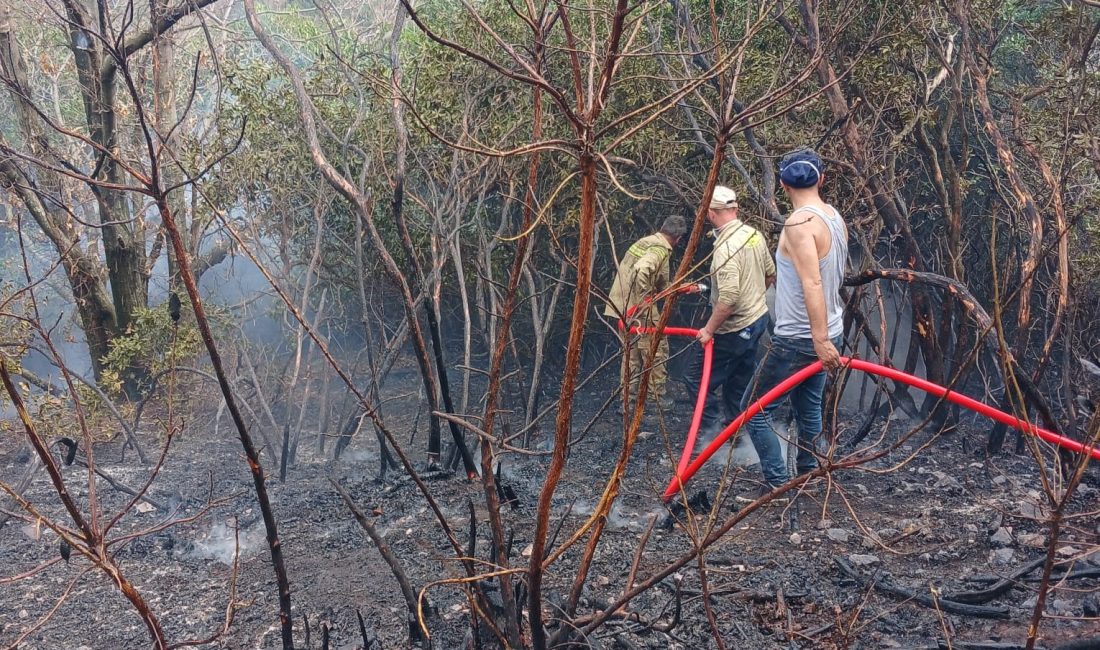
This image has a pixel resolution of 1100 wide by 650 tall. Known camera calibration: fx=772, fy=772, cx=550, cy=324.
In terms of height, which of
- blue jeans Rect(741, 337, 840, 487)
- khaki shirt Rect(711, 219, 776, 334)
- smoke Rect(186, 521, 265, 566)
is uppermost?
khaki shirt Rect(711, 219, 776, 334)

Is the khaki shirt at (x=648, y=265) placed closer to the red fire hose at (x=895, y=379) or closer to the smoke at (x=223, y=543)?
the red fire hose at (x=895, y=379)

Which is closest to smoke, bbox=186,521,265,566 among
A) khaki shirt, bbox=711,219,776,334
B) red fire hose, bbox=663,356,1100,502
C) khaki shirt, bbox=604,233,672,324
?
red fire hose, bbox=663,356,1100,502

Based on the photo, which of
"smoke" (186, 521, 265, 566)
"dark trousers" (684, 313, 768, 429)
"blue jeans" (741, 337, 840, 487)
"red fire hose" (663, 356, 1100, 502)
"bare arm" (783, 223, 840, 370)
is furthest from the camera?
"dark trousers" (684, 313, 768, 429)

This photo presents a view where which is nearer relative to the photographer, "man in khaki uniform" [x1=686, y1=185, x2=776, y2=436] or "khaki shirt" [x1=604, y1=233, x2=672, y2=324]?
"man in khaki uniform" [x1=686, y1=185, x2=776, y2=436]

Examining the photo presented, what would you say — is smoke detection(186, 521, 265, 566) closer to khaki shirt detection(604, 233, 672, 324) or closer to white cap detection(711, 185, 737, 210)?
khaki shirt detection(604, 233, 672, 324)

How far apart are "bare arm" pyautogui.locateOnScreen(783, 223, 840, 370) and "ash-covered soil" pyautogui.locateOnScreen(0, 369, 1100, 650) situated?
0.58m

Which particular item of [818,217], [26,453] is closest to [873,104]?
[818,217]

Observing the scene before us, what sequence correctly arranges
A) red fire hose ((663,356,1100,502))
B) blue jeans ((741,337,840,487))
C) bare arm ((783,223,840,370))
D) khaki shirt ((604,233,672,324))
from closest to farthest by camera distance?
red fire hose ((663,356,1100,502))
bare arm ((783,223,840,370))
blue jeans ((741,337,840,487))
khaki shirt ((604,233,672,324))

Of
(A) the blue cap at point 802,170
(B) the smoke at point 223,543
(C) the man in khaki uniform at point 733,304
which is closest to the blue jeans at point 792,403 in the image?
Result: (C) the man in khaki uniform at point 733,304

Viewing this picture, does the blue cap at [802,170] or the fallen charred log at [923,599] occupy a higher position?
the blue cap at [802,170]

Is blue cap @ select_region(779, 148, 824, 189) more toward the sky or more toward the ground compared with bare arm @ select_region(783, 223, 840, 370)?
more toward the sky

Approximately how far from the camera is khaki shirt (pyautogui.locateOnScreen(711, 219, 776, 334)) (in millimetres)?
5277

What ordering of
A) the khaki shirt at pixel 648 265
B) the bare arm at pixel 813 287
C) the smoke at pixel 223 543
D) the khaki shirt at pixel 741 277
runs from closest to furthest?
the bare arm at pixel 813 287 < the smoke at pixel 223 543 < the khaki shirt at pixel 741 277 < the khaki shirt at pixel 648 265

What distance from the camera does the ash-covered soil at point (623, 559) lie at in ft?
11.4
